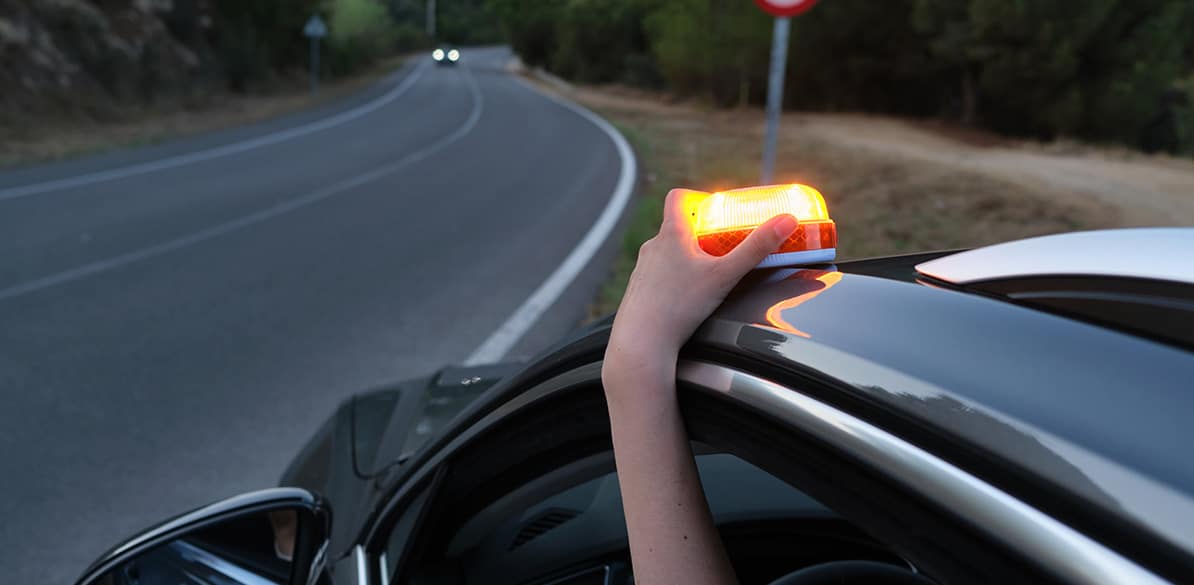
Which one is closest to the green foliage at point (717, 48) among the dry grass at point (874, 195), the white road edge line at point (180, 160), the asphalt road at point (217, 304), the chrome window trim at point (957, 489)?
the dry grass at point (874, 195)

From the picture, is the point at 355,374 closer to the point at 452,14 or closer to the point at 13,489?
the point at 13,489

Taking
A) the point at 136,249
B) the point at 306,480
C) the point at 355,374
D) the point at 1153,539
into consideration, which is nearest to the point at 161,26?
the point at 136,249

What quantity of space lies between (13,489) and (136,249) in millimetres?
4821

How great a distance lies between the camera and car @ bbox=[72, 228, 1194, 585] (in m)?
0.71

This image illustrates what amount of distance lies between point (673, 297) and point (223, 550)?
42.9 inches

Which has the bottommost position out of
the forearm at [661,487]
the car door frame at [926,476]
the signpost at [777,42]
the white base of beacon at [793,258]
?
the forearm at [661,487]

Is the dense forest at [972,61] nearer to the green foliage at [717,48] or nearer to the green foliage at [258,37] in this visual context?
the green foliage at [717,48]

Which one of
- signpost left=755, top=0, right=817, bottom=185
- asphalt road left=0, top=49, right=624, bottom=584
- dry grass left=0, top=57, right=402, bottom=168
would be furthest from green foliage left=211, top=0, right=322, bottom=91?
signpost left=755, top=0, right=817, bottom=185

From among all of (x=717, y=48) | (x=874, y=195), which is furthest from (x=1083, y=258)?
(x=717, y=48)

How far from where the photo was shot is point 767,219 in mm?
1079

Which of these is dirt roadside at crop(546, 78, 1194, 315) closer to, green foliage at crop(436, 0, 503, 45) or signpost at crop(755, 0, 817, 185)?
signpost at crop(755, 0, 817, 185)

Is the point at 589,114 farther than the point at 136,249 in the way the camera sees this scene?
Yes

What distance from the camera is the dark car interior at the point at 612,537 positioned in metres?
1.60

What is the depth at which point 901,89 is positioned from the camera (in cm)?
3416
